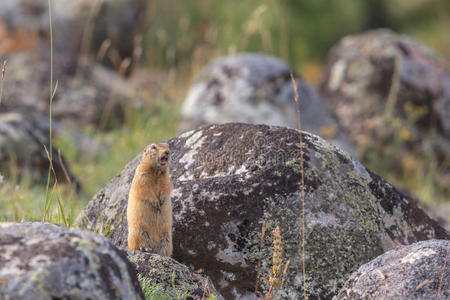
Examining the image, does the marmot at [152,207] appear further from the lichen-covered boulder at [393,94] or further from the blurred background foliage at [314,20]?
the blurred background foliage at [314,20]

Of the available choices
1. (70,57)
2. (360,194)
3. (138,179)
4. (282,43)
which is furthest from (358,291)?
(282,43)

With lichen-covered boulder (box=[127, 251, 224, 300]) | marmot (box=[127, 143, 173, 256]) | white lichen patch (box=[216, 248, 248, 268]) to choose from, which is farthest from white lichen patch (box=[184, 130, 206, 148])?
lichen-covered boulder (box=[127, 251, 224, 300])

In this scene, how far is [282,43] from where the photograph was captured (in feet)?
51.3

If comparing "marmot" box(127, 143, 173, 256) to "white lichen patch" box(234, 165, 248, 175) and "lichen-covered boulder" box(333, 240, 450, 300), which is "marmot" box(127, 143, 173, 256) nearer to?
"white lichen patch" box(234, 165, 248, 175)

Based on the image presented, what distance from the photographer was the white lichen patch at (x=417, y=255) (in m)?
3.17

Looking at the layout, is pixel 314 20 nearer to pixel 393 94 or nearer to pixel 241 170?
pixel 393 94

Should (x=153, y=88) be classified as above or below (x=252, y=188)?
above

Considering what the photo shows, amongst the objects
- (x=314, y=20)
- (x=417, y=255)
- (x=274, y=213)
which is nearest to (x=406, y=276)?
(x=417, y=255)

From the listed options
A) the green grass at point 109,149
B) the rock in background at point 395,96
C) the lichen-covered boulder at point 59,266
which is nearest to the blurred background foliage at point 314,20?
the rock in background at point 395,96

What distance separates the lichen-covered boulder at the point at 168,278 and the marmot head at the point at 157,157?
529 mm

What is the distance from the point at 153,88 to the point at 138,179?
797cm

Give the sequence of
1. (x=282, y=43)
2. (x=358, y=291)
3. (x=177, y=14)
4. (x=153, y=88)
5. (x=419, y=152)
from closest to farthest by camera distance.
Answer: (x=358, y=291) < (x=419, y=152) < (x=153, y=88) < (x=282, y=43) < (x=177, y=14)

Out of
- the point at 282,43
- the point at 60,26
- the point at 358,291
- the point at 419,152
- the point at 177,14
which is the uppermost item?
the point at 177,14

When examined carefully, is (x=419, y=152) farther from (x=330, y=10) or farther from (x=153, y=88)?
(x=330, y=10)
